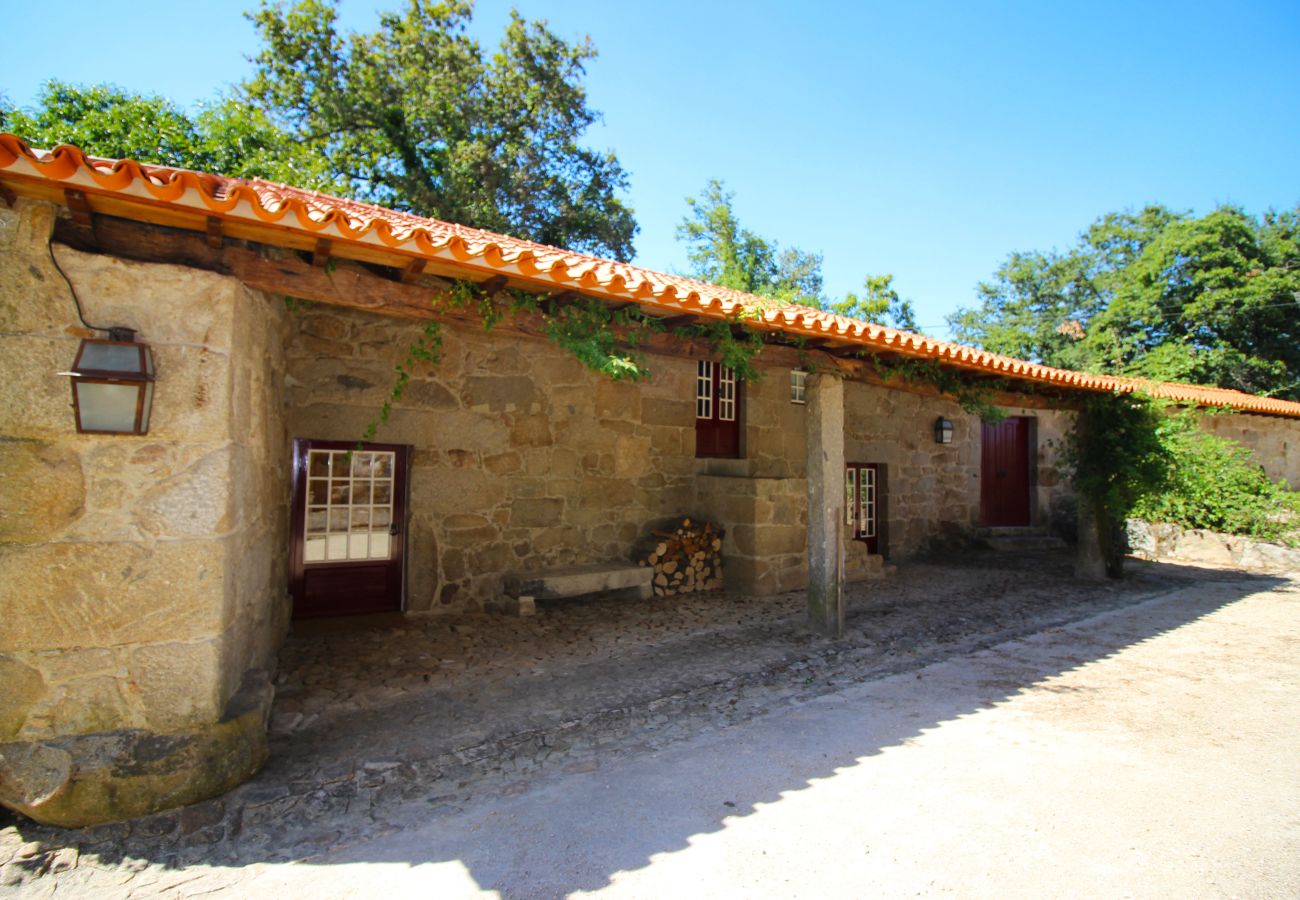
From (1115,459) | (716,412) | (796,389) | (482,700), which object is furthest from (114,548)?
(1115,459)

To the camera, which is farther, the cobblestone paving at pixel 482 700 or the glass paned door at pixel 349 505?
the glass paned door at pixel 349 505

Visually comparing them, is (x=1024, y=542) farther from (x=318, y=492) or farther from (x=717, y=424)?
(x=318, y=492)

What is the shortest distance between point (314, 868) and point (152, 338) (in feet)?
7.24

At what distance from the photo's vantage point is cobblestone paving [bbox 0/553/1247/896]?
2.42 m

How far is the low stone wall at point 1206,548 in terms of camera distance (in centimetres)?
908

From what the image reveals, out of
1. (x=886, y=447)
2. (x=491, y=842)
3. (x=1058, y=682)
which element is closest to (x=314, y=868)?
(x=491, y=842)

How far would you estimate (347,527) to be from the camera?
17.8 ft

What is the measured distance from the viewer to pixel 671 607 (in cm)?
628

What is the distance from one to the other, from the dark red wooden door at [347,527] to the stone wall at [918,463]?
586 cm

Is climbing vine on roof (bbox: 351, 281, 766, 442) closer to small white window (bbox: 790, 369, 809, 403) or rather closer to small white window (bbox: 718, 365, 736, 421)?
→ small white window (bbox: 718, 365, 736, 421)

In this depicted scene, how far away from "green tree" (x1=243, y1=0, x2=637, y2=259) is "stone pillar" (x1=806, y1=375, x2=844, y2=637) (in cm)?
1017

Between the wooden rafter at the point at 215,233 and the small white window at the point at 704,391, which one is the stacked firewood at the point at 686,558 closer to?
the small white window at the point at 704,391

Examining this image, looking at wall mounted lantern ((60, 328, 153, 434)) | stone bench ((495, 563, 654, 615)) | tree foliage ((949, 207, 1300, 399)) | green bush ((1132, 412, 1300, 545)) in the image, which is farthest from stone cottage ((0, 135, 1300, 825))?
tree foliage ((949, 207, 1300, 399))

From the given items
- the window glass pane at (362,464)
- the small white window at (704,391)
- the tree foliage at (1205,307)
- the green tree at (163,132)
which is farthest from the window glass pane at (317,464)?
the tree foliage at (1205,307)
